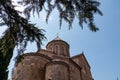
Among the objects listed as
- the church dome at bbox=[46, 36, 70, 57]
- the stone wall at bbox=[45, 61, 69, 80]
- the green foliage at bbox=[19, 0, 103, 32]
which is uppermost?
the church dome at bbox=[46, 36, 70, 57]

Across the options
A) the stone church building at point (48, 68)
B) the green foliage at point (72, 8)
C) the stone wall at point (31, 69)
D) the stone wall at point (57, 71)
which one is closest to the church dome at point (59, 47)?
the stone church building at point (48, 68)

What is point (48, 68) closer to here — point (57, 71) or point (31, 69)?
point (57, 71)

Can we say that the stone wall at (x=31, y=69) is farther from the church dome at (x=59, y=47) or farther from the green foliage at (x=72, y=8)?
the green foliage at (x=72, y=8)

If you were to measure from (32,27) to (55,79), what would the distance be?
42.4 ft

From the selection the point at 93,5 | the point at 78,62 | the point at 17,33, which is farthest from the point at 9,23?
the point at 78,62

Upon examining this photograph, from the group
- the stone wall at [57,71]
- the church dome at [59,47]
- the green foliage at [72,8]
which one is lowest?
the green foliage at [72,8]

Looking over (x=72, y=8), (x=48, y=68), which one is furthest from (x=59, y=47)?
(x=72, y=8)

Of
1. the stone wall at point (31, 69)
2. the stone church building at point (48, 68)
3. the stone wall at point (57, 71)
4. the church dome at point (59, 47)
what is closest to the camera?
the stone wall at point (57, 71)

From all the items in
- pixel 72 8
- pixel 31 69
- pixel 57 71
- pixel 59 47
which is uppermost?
pixel 59 47

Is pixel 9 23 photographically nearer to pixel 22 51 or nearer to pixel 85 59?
pixel 22 51

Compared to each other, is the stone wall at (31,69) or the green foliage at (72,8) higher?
the stone wall at (31,69)

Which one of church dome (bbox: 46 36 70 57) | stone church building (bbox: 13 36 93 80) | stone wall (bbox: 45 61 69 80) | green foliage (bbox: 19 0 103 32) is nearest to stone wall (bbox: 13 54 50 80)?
stone church building (bbox: 13 36 93 80)

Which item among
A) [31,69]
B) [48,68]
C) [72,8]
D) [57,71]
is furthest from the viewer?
[31,69]

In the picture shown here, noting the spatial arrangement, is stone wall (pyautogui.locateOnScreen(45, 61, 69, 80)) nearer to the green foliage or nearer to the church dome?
the church dome
